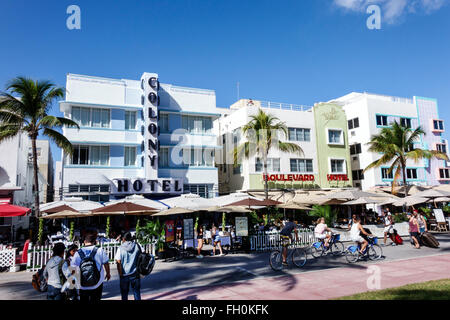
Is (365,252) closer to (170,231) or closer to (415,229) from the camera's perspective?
(415,229)

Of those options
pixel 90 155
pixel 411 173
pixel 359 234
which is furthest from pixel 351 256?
pixel 411 173

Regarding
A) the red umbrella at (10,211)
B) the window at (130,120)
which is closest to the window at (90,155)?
the window at (130,120)

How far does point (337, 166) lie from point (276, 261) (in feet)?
85.9

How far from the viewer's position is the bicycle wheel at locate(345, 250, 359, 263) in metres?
12.9

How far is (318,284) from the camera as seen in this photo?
9477mm

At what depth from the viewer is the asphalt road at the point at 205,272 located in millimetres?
9891

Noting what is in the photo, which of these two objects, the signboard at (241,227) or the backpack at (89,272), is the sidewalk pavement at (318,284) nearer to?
the backpack at (89,272)

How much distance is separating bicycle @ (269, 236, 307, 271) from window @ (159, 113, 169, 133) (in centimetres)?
1932

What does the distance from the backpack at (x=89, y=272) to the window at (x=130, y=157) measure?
22417 millimetres

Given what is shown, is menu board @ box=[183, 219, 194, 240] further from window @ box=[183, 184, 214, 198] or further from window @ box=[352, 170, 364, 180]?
window @ box=[352, 170, 364, 180]

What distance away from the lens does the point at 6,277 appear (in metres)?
12.3

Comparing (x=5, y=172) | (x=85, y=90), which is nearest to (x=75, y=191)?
(x=5, y=172)

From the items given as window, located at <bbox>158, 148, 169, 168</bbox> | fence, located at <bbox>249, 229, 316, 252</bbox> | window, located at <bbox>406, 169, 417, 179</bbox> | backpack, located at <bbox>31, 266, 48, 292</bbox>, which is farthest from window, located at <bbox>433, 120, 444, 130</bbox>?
backpack, located at <bbox>31, 266, 48, 292</bbox>
